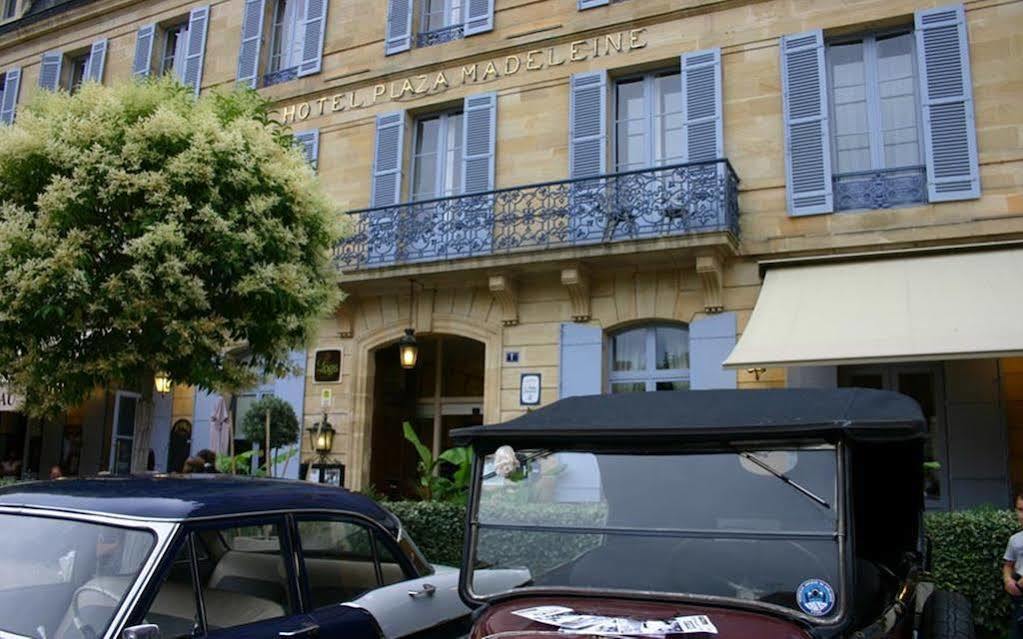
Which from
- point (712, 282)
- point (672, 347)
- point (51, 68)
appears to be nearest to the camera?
point (712, 282)

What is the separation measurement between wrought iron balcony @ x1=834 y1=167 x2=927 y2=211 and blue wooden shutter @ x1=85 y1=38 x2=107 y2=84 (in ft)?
47.5

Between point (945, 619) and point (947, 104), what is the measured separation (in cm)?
866

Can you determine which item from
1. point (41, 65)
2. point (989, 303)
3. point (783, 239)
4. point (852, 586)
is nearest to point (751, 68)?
point (783, 239)

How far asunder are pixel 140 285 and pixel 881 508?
21.0ft

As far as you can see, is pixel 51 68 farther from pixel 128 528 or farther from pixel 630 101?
pixel 128 528

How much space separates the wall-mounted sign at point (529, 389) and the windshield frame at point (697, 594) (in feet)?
27.7

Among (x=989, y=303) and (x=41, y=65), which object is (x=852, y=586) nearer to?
(x=989, y=303)

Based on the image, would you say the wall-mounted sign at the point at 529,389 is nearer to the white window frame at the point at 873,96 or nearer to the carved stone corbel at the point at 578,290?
the carved stone corbel at the point at 578,290

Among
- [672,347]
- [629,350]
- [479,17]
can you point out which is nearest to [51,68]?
[479,17]

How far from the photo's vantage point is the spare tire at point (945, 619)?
12.0ft

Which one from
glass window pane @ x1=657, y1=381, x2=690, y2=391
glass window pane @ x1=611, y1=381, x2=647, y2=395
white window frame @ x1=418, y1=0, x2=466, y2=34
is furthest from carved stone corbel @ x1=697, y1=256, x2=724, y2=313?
white window frame @ x1=418, y1=0, x2=466, y2=34

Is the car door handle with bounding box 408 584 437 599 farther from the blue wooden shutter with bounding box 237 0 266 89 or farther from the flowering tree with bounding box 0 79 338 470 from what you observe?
the blue wooden shutter with bounding box 237 0 266 89

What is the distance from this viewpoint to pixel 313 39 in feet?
49.5

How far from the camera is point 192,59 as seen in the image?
53.1ft
